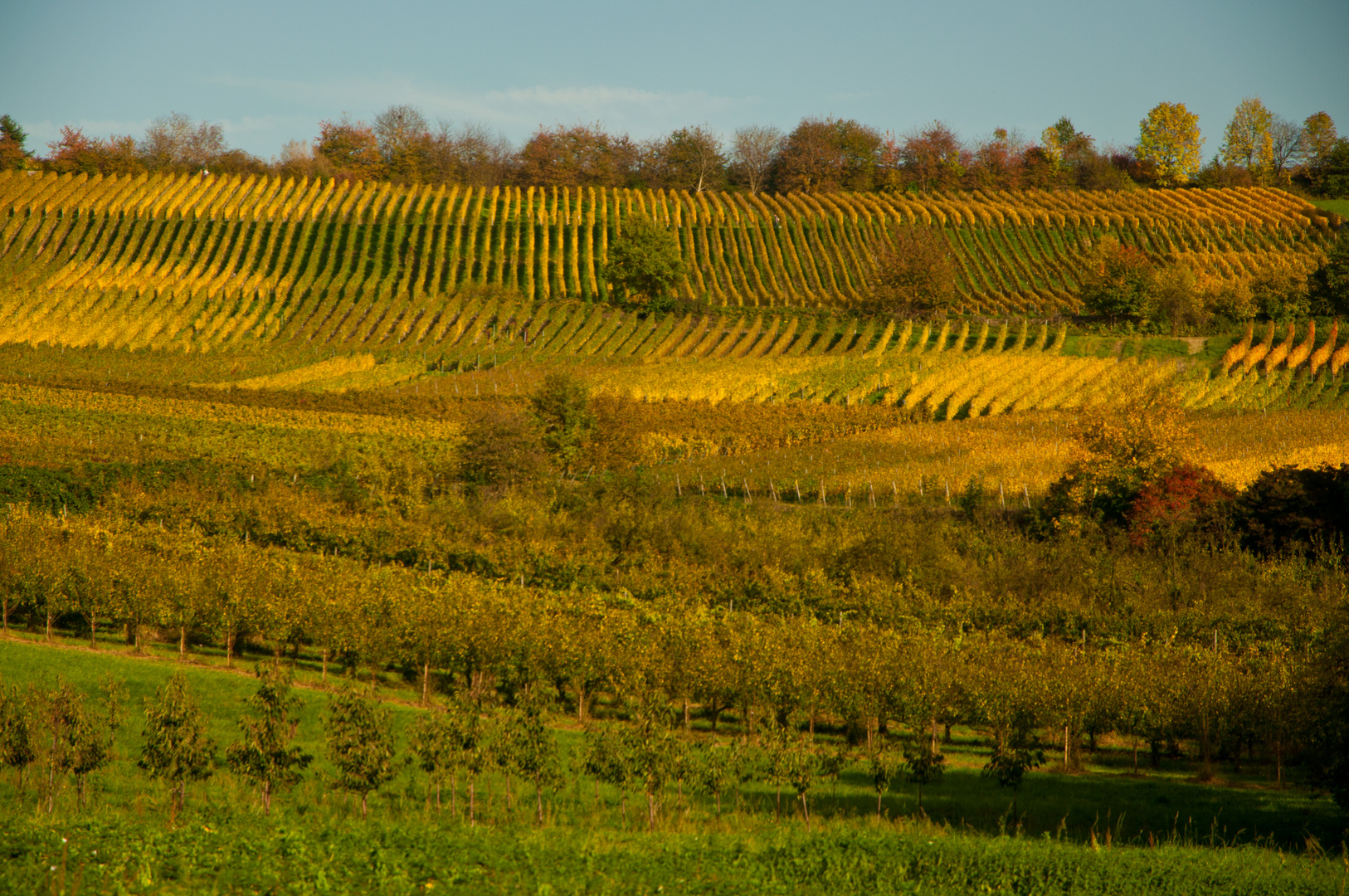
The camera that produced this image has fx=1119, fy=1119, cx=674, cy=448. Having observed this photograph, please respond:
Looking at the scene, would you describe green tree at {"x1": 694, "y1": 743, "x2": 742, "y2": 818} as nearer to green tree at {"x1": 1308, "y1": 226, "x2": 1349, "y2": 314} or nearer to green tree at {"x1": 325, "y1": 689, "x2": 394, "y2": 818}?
green tree at {"x1": 325, "y1": 689, "x2": 394, "y2": 818}

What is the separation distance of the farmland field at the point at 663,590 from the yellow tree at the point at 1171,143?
142 feet

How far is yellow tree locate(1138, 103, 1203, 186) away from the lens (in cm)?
12900

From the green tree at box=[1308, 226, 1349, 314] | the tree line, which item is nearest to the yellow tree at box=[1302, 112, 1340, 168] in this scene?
the tree line

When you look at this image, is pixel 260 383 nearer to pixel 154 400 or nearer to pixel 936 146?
pixel 154 400

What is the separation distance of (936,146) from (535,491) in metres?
106

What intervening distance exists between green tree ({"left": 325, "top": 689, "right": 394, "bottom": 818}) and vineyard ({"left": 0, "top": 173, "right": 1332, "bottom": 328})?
59.7m

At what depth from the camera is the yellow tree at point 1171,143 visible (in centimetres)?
12900

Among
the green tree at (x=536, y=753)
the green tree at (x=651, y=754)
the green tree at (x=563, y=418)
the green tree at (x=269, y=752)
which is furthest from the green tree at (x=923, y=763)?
the green tree at (x=563, y=418)

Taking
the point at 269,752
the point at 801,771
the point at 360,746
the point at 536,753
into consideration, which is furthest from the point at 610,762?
the point at 269,752

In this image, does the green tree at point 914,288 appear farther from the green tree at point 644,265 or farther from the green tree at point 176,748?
the green tree at point 176,748

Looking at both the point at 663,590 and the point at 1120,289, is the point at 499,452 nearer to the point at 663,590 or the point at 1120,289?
the point at 663,590

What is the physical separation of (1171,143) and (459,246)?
85.0 metres

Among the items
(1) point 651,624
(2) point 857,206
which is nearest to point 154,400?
(1) point 651,624

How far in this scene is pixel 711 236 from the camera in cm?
10688
